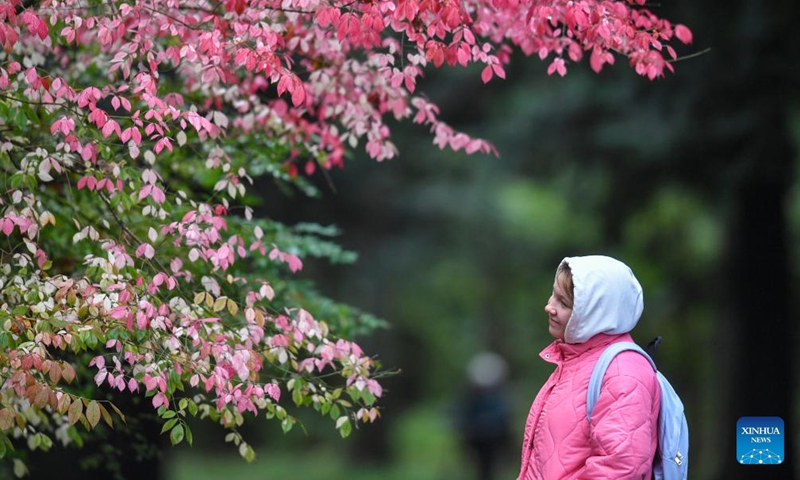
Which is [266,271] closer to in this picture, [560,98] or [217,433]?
[560,98]

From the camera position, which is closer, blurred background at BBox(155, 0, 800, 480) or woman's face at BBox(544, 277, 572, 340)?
woman's face at BBox(544, 277, 572, 340)

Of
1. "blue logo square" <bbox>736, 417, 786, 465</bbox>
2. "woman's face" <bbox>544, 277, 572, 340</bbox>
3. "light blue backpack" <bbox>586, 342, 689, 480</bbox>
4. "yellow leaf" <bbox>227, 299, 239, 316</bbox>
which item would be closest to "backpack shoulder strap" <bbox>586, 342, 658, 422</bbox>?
"light blue backpack" <bbox>586, 342, 689, 480</bbox>

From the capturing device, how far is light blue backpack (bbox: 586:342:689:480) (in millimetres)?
2922

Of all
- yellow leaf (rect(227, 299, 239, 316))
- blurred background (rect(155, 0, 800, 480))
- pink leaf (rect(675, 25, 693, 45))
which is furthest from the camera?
blurred background (rect(155, 0, 800, 480))

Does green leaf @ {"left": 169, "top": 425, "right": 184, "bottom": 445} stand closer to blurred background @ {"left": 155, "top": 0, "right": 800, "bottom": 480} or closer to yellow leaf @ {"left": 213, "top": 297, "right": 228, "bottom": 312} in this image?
yellow leaf @ {"left": 213, "top": 297, "right": 228, "bottom": 312}

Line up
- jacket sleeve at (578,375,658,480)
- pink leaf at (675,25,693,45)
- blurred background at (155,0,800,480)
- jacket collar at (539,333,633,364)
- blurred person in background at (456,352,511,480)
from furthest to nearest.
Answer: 1. blurred person in background at (456,352,511,480)
2. blurred background at (155,0,800,480)
3. pink leaf at (675,25,693,45)
4. jacket collar at (539,333,633,364)
5. jacket sleeve at (578,375,658,480)

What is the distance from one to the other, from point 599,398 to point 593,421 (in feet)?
0.23

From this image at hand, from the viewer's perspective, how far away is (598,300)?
301cm

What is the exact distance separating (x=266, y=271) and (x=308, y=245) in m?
0.28

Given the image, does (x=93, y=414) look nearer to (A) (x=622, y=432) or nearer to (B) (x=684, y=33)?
(A) (x=622, y=432)

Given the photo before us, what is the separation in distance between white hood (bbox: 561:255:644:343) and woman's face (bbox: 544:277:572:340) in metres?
0.03

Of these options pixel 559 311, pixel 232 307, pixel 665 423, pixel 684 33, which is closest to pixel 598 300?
pixel 559 311

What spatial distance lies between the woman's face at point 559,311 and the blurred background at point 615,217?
6.37m

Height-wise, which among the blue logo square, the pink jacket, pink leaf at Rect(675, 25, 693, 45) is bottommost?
the blue logo square
